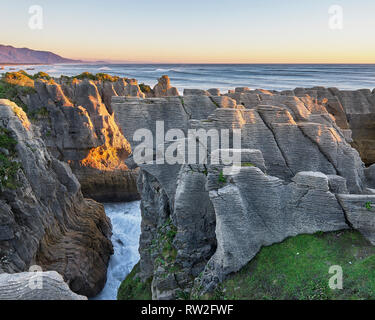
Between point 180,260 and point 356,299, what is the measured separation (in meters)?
7.13

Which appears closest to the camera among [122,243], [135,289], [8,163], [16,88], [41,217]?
[8,163]

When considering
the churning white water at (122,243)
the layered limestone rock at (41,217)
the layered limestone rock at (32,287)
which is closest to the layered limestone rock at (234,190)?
the layered limestone rock at (32,287)

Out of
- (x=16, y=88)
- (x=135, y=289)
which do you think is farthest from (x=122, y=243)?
(x=16, y=88)

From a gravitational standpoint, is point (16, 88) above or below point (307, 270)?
above

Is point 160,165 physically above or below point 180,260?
above

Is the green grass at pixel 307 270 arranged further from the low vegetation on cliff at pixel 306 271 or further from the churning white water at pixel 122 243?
the churning white water at pixel 122 243

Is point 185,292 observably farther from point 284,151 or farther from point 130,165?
point 284,151

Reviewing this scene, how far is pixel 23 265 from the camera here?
14852 millimetres

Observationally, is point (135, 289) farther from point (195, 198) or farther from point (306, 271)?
point (306, 271)

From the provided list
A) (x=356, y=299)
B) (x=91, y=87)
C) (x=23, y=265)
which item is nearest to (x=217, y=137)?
(x=356, y=299)

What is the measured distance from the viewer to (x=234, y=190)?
10328 millimetres

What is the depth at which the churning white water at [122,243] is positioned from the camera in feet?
69.5

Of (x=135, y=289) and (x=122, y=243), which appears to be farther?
(x=122, y=243)

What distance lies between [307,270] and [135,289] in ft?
36.4
